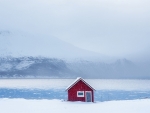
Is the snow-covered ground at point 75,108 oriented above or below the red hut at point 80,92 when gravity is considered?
below

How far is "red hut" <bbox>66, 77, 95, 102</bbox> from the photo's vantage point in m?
49.7

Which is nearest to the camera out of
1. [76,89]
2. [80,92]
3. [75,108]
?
[75,108]

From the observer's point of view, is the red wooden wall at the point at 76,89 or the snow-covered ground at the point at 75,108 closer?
the snow-covered ground at the point at 75,108

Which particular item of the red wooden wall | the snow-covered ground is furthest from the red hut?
the snow-covered ground

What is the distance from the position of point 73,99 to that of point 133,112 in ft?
58.1

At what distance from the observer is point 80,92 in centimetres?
4991

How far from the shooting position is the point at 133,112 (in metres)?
33.7

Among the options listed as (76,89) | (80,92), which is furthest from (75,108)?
(76,89)

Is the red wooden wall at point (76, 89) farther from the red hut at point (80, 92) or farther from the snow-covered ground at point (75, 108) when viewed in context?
the snow-covered ground at point (75, 108)

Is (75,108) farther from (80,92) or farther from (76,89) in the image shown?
(76,89)

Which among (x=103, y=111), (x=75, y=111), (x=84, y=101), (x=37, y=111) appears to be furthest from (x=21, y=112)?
(x=84, y=101)

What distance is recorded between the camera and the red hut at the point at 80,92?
49688mm

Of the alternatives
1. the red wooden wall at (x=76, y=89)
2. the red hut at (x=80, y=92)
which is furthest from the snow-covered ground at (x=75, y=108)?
the red wooden wall at (x=76, y=89)

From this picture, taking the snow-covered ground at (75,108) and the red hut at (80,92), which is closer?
the snow-covered ground at (75,108)
